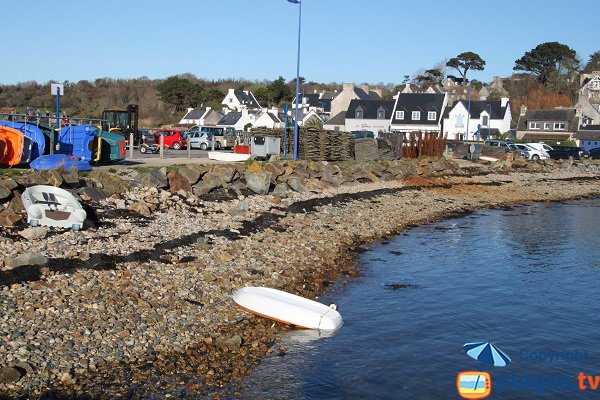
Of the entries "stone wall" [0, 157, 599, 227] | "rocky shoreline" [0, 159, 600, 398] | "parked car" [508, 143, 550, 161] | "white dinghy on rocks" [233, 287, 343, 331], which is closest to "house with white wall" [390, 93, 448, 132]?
"parked car" [508, 143, 550, 161]

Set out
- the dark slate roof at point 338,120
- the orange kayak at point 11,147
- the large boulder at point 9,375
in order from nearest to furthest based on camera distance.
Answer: the large boulder at point 9,375 → the orange kayak at point 11,147 → the dark slate roof at point 338,120

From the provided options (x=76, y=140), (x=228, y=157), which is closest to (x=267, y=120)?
(x=228, y=157)

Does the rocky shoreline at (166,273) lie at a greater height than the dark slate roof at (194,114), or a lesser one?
lesser

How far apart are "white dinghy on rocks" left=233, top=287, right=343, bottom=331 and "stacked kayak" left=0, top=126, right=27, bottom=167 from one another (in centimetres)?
1349

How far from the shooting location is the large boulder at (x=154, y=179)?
2092 centimetres

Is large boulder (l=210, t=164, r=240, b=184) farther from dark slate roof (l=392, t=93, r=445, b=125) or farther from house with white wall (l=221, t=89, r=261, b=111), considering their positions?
house with white wall (l=221, t=89, r=261, b=111)

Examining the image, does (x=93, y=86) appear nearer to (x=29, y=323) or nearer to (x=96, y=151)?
(x=96, y=151)

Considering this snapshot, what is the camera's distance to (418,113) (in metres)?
84.2

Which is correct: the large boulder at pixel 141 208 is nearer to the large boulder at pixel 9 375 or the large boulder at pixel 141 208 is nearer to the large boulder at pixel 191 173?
the large boulder at pixel 191 173

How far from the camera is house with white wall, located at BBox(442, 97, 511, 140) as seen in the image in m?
87.0

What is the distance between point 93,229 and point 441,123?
74504 mm

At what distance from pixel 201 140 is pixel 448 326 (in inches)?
1419

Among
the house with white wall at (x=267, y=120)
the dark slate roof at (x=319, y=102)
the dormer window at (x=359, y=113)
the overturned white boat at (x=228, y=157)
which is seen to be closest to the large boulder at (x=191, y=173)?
the overturned white boat at (x=228, y=157)

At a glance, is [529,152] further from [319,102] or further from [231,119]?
[319,102]
